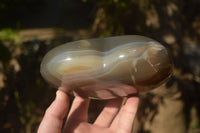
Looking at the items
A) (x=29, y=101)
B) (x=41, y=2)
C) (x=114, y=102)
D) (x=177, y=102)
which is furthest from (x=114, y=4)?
(x=41, y=2)

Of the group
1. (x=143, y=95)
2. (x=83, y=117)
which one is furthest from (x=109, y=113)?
(x=143, y=95)

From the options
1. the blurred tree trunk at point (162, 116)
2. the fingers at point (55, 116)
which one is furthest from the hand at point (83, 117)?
the blurred tree trunk at point (162, 116)

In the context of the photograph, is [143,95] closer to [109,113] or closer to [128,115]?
[109,113]

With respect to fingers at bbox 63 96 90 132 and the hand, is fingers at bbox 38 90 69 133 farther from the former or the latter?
fingers at bbox 63 96 90 132

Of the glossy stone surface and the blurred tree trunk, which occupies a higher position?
the glossy stone surface

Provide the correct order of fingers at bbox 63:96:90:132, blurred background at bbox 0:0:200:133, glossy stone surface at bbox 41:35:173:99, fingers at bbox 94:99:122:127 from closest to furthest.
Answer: glossy stone surface at bbox 41:35:173:99, fingers at bbox 63:96:90:132, fingers at bbox 94:99:122:127, blurred background at bbox 0:0:200:133

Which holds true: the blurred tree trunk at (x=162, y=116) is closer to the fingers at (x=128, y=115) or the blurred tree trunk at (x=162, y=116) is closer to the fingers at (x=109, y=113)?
the fingers at (x=109, y=113)

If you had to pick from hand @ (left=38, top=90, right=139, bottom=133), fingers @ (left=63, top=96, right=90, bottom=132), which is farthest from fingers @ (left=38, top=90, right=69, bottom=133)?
fingers @ (left=63, top=96, right=90, bottom=132)

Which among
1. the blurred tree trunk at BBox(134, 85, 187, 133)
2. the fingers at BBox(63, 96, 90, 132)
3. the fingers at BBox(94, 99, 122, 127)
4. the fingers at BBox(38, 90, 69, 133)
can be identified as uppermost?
the fingers at BBox(38, 90, 69, 133)
